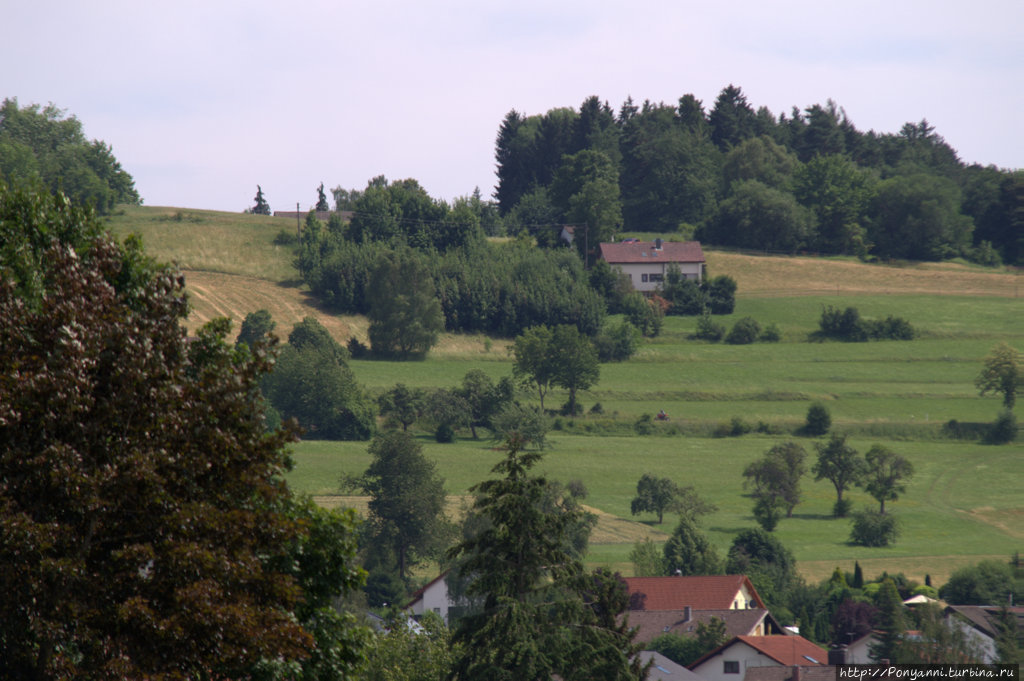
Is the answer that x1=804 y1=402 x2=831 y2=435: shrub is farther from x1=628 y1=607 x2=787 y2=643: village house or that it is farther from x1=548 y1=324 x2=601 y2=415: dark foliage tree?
x1=628 y1=607 x2=787 y2=643: village house

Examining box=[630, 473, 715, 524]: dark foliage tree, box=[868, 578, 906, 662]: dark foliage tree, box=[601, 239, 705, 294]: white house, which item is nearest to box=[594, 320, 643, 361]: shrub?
box=[601, 239, 705, 294]: white house


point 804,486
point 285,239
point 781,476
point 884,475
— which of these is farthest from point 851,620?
point 285,239

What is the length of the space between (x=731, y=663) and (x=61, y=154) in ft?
429

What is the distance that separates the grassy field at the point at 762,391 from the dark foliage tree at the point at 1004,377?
122 centimetres

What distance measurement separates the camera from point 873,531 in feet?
254

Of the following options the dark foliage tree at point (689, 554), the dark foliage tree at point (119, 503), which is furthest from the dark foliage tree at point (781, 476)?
the dark foliage tree at point (119, 503)

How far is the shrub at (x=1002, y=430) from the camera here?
9812cm

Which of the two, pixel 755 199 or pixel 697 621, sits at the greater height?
pixel 755 199

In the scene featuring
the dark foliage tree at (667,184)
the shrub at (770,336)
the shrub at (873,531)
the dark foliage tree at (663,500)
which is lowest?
the shrub at (873,531)

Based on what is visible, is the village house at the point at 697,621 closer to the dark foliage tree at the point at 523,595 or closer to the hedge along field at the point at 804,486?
the hedge along field at the point at 804,486

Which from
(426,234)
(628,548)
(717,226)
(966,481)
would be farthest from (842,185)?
(628,548)

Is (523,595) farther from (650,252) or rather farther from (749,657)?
(650,252)

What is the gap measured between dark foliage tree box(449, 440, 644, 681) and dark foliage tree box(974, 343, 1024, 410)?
87901mm

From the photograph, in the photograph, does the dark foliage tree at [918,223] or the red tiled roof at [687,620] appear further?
the dark foliage tree at [918,223]
